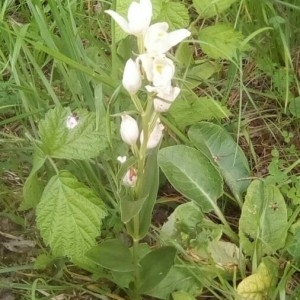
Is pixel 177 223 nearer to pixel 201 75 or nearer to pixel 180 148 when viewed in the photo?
pixel 180 148

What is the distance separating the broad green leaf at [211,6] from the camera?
138cm

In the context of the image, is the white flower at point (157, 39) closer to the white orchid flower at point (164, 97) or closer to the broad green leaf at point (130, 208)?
the white orchid flower at point (164, 97)

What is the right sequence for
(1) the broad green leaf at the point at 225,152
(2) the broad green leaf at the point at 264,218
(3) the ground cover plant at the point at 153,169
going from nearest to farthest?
(3) the ground cover plant at the point at 153,169
(2) the broad green leaf at the point at 264,218
(1) the broad green leaf at the point at 225,152

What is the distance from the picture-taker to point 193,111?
142 cm

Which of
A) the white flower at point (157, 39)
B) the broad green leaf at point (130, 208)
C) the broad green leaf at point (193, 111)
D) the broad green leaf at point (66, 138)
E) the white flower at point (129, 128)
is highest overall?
the white flower at point (157, 39)

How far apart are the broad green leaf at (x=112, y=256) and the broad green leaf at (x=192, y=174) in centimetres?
21

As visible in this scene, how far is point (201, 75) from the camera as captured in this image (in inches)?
60.7

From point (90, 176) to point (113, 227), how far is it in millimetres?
107

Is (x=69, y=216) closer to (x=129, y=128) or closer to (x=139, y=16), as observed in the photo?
(x=129, y=128)

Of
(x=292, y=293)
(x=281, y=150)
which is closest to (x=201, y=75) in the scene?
(x=281, y=150)

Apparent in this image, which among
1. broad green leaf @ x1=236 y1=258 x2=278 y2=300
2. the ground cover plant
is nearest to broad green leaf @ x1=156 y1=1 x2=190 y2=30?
the ground cover plant

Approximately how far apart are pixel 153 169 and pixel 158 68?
0.72ft

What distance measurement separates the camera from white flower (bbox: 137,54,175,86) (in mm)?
Result: 962

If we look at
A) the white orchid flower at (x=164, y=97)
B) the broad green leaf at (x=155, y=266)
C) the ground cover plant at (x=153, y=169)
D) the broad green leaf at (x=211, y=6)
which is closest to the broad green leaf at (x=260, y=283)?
the ground cover plant at (x=153, y=169)
